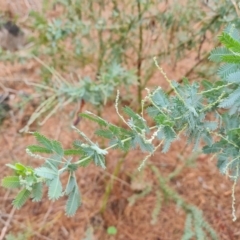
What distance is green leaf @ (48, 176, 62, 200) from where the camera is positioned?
72 centimetres

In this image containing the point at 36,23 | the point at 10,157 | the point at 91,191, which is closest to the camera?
the point at 36,23

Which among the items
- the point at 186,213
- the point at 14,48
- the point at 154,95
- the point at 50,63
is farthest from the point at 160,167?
the point at 154,95

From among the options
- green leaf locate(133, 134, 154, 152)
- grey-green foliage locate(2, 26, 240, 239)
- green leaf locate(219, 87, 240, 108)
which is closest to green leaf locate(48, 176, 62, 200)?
grey-green foliage locate(2, 26, 240, 239)

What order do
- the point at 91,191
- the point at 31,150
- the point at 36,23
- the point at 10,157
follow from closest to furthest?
the point at 31,150 → the point at 36,23 → the point at 91,191 → the point at 10,157

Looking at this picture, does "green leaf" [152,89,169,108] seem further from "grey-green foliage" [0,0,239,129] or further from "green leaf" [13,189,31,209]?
"grey-green foliage" [0,0,239,129]

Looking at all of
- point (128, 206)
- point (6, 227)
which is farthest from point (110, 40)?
point (6, 227)

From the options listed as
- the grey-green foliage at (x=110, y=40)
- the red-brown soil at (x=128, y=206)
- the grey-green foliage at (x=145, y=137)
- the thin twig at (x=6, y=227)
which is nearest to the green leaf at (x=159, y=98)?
the grey-green foliage at (x=145, y=137)

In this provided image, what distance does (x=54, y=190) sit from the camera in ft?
2.38

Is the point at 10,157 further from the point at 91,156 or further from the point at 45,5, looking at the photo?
the point at 91,156

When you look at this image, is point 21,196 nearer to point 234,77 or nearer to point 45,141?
point 45,141

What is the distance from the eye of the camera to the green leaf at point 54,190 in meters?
0.72

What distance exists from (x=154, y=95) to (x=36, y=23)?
0.94 metres

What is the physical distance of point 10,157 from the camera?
2.15 m

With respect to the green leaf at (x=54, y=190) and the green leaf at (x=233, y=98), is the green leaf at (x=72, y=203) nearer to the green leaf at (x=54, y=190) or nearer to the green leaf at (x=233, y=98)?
the green leaf at (x=54, y=190)
